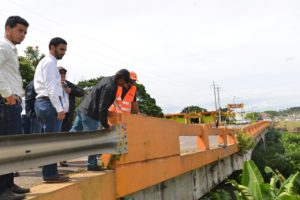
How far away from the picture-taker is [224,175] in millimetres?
11195

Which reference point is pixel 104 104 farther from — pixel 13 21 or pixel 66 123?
pixel 66 123

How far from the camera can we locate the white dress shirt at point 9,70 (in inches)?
127

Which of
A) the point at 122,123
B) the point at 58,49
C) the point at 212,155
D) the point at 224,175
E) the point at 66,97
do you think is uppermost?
the point at 58,49

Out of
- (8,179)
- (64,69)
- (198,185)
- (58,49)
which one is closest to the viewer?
(8,179)

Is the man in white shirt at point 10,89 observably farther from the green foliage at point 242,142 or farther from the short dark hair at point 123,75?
the green foliage at point 242,142

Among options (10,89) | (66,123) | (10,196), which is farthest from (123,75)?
(10,196)

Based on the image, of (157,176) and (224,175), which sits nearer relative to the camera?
(157,176)

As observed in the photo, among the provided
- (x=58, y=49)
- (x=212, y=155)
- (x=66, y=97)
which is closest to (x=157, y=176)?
(x=66, y=97)

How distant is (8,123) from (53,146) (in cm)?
42

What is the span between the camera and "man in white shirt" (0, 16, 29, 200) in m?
3.18

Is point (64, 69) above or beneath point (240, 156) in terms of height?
above

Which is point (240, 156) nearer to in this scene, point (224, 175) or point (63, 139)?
point (224, 175)

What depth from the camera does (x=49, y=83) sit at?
4148mm

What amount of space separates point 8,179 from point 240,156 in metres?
12.0
